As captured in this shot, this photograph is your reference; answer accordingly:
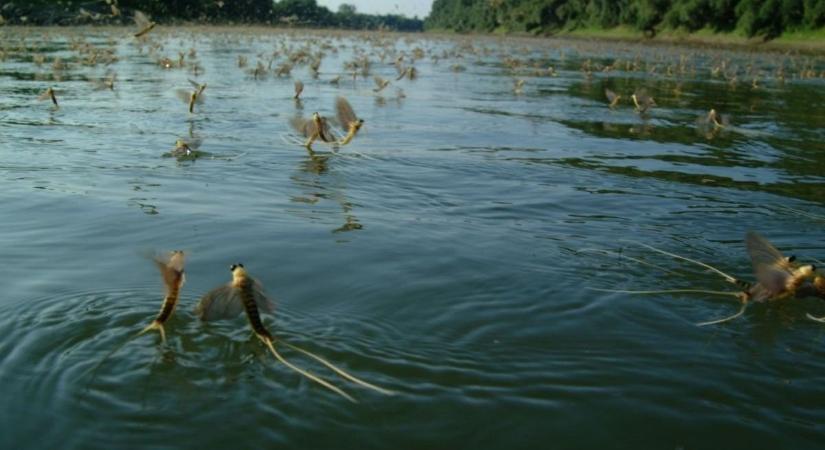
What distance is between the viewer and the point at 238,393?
141 inches

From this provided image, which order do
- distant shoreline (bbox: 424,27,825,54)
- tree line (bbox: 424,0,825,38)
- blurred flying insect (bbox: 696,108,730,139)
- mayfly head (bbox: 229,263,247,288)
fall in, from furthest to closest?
tree line (bbox: 424,0,825,38) < distant shoreline (bbox: 424,27,825,54) < blurred flying insect (bbox: 696,108,730,139) < mayfly head (bbox: 229,263,247,288)

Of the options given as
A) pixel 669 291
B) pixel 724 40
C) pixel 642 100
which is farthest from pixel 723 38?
pixel 669 291

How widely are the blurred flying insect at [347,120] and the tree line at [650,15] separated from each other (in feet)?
192

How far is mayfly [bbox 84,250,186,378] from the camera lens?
3.77 metres

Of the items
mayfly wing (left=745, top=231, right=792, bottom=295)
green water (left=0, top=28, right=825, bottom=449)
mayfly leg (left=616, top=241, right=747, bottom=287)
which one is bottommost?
green water (left=0, top=28, right=825, bottom=449)

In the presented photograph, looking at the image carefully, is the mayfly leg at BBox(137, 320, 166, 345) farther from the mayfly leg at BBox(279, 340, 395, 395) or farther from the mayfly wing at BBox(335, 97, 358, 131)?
the mayfly wing at BBox(335, 97, 358, 131)

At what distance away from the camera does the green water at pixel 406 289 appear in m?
3.46

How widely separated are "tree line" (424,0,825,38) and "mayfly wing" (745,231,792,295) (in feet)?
201

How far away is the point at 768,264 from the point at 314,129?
651 cm

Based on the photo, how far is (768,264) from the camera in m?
4.57

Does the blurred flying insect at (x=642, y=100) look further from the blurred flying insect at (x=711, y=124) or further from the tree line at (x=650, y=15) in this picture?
the tree line at (x=650, y=15)

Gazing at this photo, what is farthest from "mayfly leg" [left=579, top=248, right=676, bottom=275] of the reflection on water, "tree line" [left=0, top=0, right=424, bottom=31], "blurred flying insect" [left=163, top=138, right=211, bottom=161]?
"tree line" [left=0, top=0, right=424, bottom=31]

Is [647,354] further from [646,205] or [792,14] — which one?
[792,14]

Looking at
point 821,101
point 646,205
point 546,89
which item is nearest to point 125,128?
point 646,205
